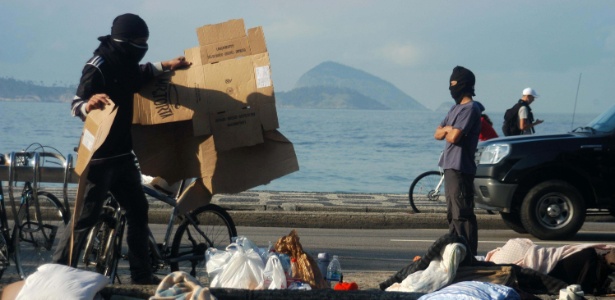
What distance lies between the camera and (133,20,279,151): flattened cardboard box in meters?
7.07

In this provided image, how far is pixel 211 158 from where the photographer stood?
7.27m

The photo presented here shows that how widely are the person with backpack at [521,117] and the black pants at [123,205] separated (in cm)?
1076

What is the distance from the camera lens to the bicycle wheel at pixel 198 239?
7.86 metres

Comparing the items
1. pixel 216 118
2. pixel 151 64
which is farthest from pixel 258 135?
pixel 151 64

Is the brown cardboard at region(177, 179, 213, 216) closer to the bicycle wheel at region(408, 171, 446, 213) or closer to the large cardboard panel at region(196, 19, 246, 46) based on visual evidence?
the large cardboard panel at region(196, 19, 246, 46)

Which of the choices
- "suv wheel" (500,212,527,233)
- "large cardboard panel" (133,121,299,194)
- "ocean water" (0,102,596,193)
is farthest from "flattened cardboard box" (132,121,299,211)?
"ocean water" (0,102,596,193)

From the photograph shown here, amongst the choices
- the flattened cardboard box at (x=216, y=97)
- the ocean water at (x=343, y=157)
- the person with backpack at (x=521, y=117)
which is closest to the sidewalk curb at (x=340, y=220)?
the person with backpack at (x=521, y=117)

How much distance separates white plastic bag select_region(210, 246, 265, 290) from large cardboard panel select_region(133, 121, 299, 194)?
1.12 meters

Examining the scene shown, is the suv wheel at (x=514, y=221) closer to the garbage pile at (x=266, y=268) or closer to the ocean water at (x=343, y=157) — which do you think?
the garbage pile at (x=266, y=268)

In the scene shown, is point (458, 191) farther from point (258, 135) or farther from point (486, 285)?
point (486, 285)

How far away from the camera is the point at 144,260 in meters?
7.05

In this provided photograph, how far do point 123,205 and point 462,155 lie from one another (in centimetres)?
300

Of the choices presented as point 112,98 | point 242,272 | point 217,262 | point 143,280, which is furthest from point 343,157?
point 242,272

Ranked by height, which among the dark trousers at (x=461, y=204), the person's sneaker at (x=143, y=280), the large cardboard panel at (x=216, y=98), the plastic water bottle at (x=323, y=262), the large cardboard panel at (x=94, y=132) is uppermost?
the large cardboard panel at (x=216, y=98)
